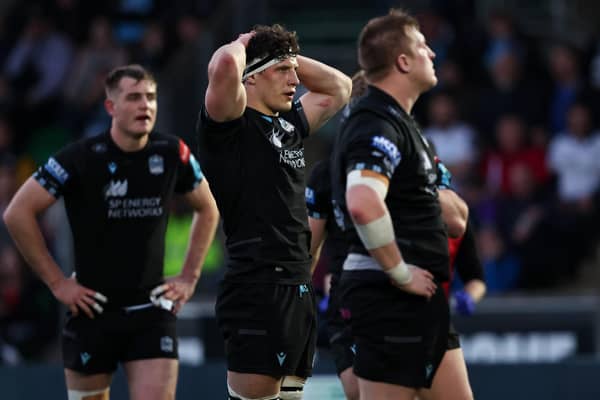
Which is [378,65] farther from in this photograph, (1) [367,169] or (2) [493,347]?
(2) [493,347]

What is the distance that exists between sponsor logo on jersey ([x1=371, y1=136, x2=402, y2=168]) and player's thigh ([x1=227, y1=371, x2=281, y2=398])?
1301mm

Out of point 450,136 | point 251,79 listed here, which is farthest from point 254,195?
point 450,136

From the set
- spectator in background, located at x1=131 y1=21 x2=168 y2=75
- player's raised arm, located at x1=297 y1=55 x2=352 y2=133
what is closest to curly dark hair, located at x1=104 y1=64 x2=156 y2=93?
player's raised arm, located at x1=297 y1=55 x2=352 y2=133

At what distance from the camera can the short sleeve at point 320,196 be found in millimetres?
8008

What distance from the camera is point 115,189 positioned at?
26.6 ft

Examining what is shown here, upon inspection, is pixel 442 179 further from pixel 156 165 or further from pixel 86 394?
pixel 86 394

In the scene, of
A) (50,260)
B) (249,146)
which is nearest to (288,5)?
(50,260)

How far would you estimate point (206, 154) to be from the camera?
265 inches

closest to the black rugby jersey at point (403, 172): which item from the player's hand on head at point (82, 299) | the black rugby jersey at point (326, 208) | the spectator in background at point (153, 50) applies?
the black rugby jersey at point (326, 208)

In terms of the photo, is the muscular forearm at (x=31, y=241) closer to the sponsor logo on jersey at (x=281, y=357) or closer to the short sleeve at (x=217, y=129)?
the short sleeve at (x=217, y=129)

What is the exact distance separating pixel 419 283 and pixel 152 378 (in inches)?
85.7

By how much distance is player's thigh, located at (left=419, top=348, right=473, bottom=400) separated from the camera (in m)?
6.48

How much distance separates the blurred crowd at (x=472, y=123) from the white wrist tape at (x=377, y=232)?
6.57 meters

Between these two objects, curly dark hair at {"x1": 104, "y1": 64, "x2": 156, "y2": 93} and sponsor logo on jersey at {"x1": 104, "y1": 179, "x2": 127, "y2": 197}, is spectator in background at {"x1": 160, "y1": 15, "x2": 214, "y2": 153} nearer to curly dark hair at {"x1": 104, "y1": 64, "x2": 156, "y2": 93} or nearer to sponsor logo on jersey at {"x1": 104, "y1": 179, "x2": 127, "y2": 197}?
curly dark hair at {"x1": 104, "y1": 64, "x2": 156, "y2": 93}
